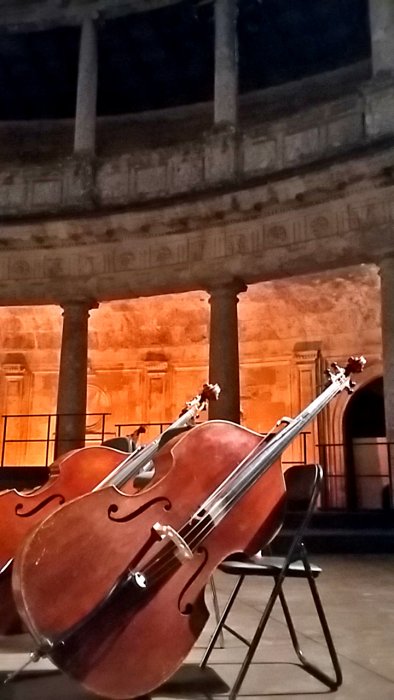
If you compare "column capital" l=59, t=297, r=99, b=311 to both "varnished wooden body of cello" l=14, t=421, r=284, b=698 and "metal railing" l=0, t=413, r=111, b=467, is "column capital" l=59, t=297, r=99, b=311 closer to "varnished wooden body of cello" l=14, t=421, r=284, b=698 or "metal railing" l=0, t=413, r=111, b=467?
"metal railing" l=0, t=413, r=111, b=467

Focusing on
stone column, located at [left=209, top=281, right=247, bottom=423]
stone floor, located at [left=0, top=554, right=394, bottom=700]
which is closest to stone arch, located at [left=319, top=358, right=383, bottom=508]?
stone column, located at [left=209, top=281, right=247, bottom=423]

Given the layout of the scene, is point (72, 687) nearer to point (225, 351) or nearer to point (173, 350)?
point (225, 351)

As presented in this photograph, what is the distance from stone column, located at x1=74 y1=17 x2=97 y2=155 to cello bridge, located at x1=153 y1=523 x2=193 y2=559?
12.0m

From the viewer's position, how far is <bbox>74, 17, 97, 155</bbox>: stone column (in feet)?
43.4

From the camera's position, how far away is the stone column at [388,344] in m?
9.53

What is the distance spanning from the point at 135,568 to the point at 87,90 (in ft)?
42.5

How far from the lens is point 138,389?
15.2m

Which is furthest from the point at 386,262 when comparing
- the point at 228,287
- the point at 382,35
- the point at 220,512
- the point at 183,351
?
the point at 220,512

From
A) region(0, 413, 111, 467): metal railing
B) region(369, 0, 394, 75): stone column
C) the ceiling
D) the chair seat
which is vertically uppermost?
the ceiling

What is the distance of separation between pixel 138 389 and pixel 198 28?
805 cm

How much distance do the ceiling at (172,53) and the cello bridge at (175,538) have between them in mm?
13606

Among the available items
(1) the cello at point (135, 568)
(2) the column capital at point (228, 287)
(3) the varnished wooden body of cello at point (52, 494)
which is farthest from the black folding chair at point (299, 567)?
(2) the column capital at point (228, 287)

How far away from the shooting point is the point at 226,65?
492 inches

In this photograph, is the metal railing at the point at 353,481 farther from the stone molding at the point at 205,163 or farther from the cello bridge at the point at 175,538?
the cello bridge at the point at 175,538
